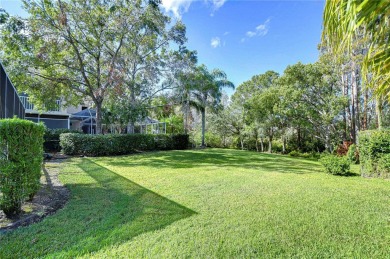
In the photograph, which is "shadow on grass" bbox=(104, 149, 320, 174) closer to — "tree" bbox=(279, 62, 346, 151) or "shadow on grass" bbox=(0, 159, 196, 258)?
"shadow on grass" bbox=(0, 159, 196, 258)

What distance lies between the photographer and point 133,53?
13.6m

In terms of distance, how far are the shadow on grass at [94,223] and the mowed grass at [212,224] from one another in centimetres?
1

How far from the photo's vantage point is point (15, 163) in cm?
321

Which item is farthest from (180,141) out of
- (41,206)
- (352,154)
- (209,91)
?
(41,206)

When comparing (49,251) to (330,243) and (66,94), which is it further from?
(66,94)

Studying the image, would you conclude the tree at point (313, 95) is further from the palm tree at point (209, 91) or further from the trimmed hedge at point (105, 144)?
the trimmed hedge at point (105, 144)

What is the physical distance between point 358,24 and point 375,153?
7.33m

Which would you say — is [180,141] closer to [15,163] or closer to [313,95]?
[313,95]

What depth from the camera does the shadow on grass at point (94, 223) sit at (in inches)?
96.9

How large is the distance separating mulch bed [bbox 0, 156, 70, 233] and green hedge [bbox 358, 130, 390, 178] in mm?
9387

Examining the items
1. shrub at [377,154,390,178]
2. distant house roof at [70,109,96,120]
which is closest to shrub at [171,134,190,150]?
distant house roof at [70,109,96,120]

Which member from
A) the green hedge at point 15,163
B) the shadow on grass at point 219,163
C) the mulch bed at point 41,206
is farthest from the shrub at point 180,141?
the green hedge at point 15,163

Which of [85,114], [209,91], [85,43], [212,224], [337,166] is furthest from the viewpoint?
[85,114]

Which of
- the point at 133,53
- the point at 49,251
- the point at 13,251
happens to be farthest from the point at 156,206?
the point at 133,53
